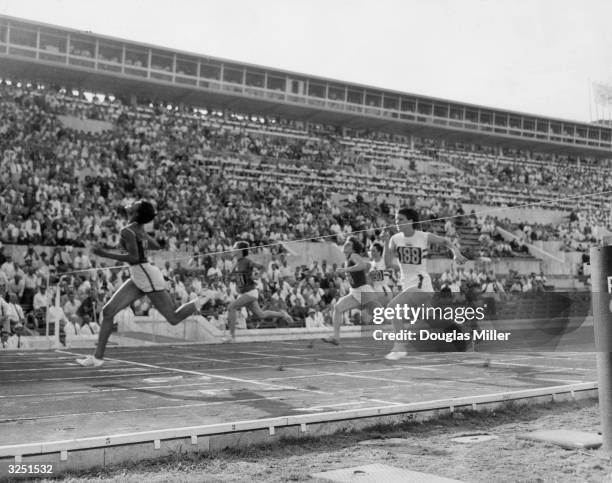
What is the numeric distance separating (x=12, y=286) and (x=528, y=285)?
52.0 feet

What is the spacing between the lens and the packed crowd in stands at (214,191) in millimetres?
19016

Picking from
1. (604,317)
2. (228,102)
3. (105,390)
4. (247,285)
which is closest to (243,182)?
(228,102)

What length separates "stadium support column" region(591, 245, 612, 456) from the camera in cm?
507

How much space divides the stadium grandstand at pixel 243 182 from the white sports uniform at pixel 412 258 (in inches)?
112

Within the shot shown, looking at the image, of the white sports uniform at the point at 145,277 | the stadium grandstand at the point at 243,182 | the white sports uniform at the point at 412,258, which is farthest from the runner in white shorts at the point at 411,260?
the white sports uniform at the point at 145,277

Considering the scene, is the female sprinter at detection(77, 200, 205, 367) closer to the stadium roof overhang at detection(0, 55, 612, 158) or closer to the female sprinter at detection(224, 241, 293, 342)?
the female sprinter at detection(224, 241, 293, 342)

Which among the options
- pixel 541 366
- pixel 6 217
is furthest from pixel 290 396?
pixel 6 217

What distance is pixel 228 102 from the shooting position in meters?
38.6

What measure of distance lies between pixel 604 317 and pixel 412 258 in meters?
5.21

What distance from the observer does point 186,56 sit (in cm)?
3747

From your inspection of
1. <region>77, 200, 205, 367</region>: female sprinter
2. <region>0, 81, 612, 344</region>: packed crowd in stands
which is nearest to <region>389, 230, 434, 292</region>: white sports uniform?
<region>0, 81, 612, 344</region>: packed crowd in stands

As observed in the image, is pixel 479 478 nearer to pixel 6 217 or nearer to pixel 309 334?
pixel 309 334

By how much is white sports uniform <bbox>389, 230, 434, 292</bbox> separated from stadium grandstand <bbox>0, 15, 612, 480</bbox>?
9.34ft

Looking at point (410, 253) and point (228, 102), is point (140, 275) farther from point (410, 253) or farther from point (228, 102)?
point (228, 102)
